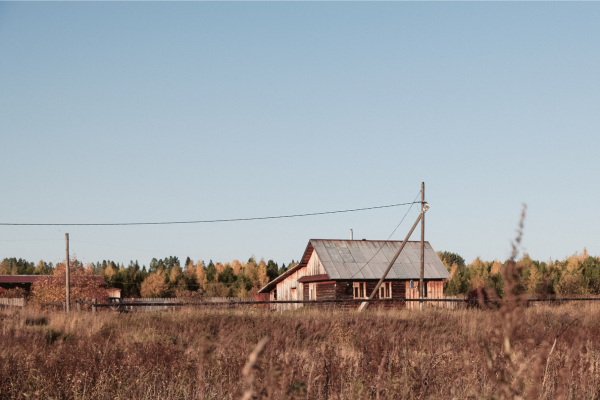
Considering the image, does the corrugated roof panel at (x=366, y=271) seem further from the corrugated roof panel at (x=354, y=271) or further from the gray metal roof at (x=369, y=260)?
the corrugated roof panel at (x=354, y=271)

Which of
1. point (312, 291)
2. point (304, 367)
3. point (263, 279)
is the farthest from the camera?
point (263, 279)

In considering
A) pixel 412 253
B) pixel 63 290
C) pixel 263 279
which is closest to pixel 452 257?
pixel 263 279

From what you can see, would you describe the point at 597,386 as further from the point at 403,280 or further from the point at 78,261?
the point at 78,261

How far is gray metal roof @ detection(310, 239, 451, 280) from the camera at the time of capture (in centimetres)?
3216

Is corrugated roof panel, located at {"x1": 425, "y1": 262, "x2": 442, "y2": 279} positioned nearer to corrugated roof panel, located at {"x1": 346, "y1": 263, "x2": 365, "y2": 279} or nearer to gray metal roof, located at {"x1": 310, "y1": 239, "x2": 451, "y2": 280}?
gray metal roof, located at {"x1": 310, "y1": 239, "x2": 451, "y2": 280}

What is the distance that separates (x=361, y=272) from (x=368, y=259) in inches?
58.0

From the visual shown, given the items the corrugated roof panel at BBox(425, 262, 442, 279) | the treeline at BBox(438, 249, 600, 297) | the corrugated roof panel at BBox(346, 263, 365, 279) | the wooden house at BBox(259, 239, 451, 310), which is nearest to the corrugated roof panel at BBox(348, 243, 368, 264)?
the wooden house at BBox(259, 239, 451, 310)

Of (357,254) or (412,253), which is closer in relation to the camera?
(357,254)

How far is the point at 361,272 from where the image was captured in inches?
1268

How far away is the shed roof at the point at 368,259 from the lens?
1265 inches

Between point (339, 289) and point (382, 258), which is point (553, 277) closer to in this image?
point (382, 258)

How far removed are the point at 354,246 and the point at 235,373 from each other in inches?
1090

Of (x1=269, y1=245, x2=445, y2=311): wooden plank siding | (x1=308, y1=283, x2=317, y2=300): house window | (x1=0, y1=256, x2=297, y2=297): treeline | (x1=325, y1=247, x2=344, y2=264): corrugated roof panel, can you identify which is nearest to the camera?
A: (x1=269, y1=245, x2=445, y2=311): wooden plank siding

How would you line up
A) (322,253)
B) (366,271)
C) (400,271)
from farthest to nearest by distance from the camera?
(400,271) → (322,253) → (366,271)
